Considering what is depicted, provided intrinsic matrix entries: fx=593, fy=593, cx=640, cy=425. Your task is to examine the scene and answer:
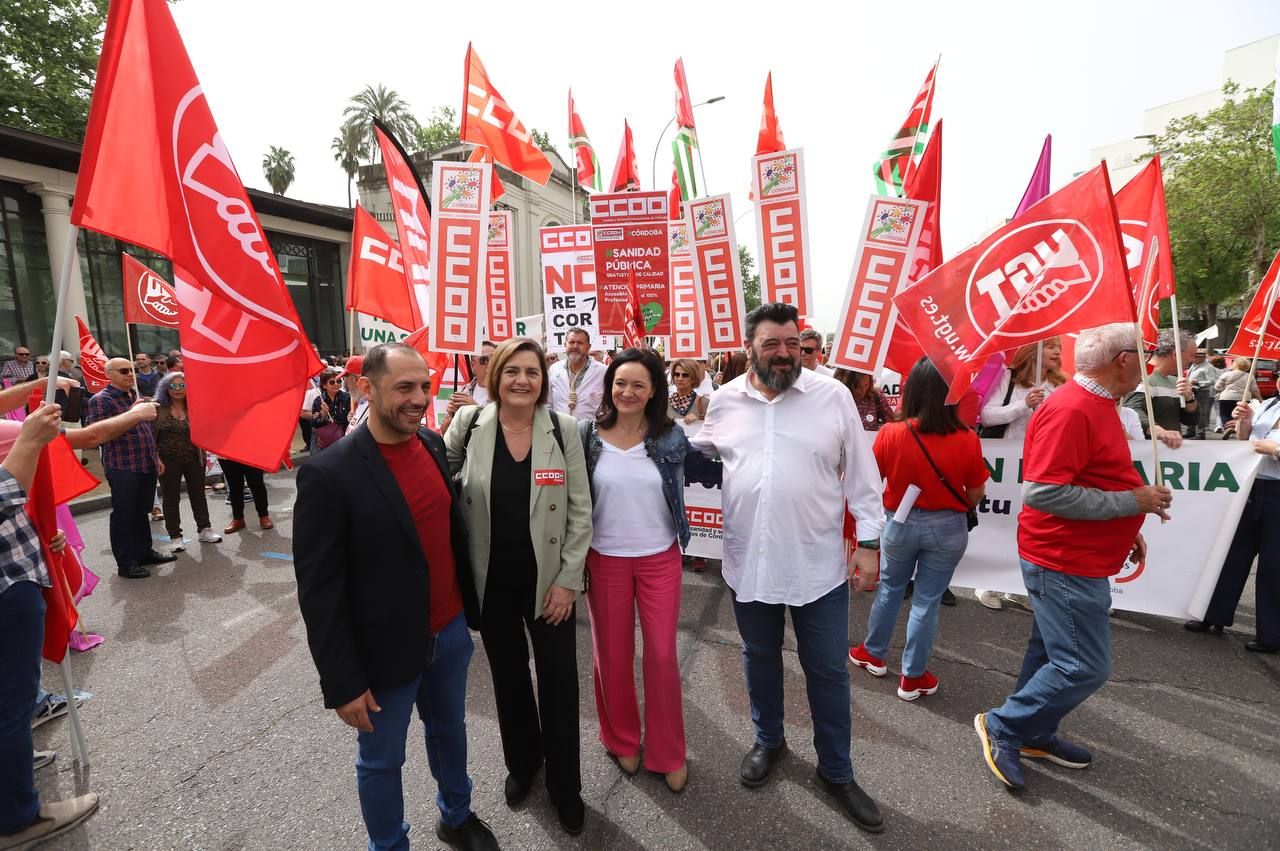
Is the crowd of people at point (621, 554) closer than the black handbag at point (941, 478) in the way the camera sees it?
Yes

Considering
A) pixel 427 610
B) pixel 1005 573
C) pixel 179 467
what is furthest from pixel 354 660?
pixel 179 467

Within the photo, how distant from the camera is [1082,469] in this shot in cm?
244

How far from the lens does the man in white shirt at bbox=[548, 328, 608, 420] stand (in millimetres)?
6031

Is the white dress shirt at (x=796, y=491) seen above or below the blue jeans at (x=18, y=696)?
above

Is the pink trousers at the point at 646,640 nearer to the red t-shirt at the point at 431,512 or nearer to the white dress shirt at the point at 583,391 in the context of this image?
the red t-shirt at the point at 431,512

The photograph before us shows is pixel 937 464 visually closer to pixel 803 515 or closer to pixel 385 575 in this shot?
pixel 803 515

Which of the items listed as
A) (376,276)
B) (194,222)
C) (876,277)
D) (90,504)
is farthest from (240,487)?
(876,277)

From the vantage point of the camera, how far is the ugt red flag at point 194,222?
2.20 meters

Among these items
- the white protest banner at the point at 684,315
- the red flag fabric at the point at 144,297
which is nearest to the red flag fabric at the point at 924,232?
the white protest banner at the point at 684,315

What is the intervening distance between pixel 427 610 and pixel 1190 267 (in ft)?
103

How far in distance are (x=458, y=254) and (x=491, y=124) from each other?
2736mm

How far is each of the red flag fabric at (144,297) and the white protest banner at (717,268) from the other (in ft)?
22.9

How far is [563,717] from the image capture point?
2.48 meters

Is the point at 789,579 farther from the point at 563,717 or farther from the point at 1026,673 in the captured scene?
the point at 1026,673
